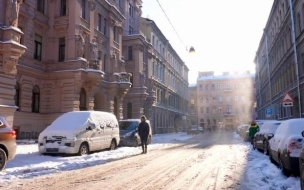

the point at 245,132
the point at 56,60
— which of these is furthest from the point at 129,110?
the point at 245,132

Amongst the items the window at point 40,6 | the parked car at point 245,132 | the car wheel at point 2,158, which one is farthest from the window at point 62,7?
the car wheel at point 2,158

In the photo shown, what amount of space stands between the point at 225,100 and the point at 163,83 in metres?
47.8

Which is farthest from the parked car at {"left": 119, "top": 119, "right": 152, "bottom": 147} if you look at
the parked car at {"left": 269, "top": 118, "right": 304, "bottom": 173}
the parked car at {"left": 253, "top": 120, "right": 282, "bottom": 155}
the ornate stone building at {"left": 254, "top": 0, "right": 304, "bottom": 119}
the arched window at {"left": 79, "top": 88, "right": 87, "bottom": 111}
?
the ornate stone building at {"left": 254, "top": 0, "right": 304, "bottom": 119}

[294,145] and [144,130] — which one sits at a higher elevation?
[144,130]

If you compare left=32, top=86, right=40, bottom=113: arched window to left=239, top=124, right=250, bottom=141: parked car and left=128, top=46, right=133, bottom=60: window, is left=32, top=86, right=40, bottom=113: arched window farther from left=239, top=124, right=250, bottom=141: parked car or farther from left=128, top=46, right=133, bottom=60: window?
A: left=128, top=46, right=133, bottom=60: window

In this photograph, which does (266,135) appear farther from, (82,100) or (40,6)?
(40,6)

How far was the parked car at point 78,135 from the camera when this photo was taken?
42.4ft

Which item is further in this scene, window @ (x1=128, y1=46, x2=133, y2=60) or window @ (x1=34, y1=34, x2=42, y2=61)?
window @ (x1=128, y1=46, x2=133, y2=60)

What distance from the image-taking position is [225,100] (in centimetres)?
9688

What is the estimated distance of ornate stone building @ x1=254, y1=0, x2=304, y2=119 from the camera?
90.0 ft

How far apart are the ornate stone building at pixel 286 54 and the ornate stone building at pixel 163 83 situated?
17.0 m

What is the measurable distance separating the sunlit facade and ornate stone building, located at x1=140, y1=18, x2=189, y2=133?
2582 cm

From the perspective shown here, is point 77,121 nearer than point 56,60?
Yes

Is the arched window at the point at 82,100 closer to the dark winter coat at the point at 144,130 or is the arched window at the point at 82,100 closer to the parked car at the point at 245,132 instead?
the dark winter coat at the point at 144,130
